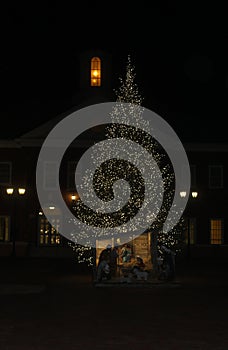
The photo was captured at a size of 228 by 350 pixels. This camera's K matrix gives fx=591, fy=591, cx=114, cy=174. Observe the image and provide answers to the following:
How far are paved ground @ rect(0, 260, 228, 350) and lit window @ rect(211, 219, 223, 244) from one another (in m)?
20.7

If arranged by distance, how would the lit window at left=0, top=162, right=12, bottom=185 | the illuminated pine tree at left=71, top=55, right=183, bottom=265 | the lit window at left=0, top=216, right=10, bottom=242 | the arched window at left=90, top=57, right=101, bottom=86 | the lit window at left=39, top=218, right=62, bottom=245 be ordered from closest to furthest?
the illuminated pine tree at left=71, top=55, right=183, bottom=265, the lit window at left=39, top=218, right=62, bottom=245, the lit window at left=0, top=216, right=10, bottom=242, the lit window at left=0, top=162, right=12, bottom=185, the arched window at left=90, top=57, right=101, bottom=86

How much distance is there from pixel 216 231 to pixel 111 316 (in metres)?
30.1

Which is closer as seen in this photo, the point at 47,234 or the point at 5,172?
the point at 47,234

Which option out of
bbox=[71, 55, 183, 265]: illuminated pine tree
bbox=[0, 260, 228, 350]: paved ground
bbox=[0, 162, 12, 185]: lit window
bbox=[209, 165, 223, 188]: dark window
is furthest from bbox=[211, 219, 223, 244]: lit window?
bbox=[0, 260, 228, 350]: paved ground

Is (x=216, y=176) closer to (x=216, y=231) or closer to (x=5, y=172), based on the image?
(x=216, y=231)

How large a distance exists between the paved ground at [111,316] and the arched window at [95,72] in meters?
23.3

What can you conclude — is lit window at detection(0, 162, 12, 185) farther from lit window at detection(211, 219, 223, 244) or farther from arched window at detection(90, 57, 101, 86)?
lit window at detection(211, 219, 223, 244)

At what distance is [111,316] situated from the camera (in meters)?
12.8

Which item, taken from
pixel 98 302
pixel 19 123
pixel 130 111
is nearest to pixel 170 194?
pixel 130 111

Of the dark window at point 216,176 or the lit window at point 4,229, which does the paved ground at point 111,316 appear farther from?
A: the dark window at point 216,176

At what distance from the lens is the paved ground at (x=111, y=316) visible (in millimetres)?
9844

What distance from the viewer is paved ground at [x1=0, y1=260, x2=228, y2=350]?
984 cm

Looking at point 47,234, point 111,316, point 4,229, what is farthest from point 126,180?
point 4,229

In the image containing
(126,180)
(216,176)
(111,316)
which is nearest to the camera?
(111,316)
